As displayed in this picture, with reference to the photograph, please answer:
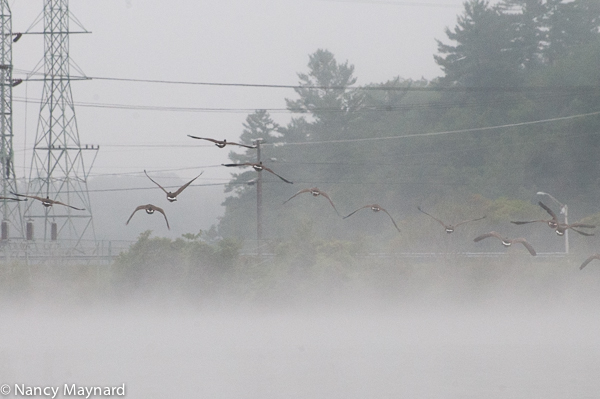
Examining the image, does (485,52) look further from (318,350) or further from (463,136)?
(318,350)

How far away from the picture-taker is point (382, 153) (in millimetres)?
94000

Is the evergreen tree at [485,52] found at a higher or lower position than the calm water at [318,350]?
higher

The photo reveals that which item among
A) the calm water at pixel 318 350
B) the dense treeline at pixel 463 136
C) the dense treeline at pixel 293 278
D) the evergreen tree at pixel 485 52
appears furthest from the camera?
the evergreen tree at pixel 485 52

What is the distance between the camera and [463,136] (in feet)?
293

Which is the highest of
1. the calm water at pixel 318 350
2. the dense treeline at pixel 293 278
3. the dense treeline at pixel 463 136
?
the dense treeline at pixel 463 136

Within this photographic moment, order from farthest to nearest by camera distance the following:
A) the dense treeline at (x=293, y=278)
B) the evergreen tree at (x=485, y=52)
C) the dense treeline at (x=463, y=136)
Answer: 1. the evergreen tree at (x=485, y=52)
2. the dense treeline at (x=463, y=136)
3. the dense treeline at (x=293, y=278)

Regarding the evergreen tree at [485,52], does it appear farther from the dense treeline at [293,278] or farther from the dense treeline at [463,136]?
the dense treeline at [293,278]

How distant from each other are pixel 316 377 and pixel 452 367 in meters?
7.39

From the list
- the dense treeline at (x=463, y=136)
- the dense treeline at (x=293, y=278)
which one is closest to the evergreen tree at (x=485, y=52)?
the dense treeline at (x=463, y=136)

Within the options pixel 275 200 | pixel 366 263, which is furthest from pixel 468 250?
pixel 275 200

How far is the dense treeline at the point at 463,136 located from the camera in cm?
8319

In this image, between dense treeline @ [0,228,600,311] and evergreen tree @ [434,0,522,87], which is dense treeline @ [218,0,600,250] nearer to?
evergreen tree @ [434,0,522,87]

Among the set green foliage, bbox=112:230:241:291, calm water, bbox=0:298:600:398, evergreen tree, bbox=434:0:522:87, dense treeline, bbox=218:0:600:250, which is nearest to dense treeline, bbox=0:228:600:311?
green foliage, bbox=112:230:241:291

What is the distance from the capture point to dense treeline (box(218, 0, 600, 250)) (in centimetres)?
8319
